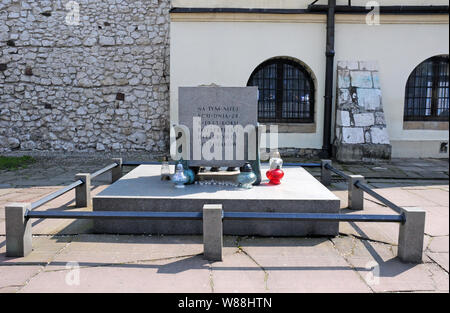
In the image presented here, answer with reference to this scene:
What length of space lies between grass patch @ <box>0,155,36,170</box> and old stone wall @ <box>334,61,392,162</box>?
6844 millimetres

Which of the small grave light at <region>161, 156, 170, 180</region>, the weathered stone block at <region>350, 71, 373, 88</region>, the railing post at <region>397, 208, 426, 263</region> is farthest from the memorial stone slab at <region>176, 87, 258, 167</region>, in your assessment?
the weathered stone block at <region>350, 71, 373, 88</region>

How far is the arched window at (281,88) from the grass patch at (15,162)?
535cm

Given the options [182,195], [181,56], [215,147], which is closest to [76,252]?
[182,195]

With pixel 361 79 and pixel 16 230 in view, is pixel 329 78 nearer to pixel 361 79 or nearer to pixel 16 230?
pixel 361 79

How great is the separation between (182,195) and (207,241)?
2.81 feet

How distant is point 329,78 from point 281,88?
1.12m

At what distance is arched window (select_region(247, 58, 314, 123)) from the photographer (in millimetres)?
9016

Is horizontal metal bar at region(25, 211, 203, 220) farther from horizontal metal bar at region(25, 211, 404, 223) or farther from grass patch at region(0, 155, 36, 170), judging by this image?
grass patch at region(0, 155, 36, 170)

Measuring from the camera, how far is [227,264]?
2.92 m

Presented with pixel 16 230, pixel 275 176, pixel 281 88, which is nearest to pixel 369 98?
pixel 281 88

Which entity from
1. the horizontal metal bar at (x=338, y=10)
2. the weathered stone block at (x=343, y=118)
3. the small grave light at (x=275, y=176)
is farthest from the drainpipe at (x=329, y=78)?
the small grave light at (x=275, y=176)

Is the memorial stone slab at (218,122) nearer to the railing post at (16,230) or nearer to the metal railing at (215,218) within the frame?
the metal railing at (215,218)
